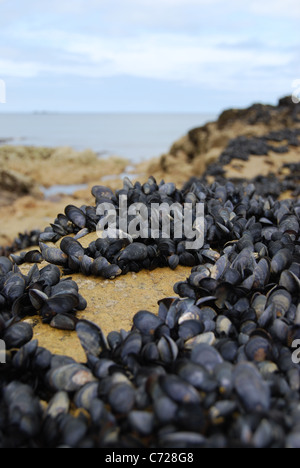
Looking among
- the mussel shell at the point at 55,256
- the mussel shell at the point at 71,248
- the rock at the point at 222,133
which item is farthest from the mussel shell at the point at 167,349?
the rock at the point at 222,133

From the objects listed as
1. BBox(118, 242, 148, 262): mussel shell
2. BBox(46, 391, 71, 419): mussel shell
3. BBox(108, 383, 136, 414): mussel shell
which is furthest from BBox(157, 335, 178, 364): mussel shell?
BBox(118, 242, 148, 262): mussel shell

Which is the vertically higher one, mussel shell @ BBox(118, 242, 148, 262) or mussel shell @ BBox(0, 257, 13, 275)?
mussel shell @ BBox(118, 242, 148, 262)

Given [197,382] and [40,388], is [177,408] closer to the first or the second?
[197,382]

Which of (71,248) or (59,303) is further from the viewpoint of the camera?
(71,248)

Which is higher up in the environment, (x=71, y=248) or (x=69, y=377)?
(x=71, y=248)

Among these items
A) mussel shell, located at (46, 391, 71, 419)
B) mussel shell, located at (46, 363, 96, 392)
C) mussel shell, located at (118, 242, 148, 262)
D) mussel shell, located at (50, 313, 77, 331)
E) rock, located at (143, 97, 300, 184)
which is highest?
rock, located at (143, 97, 300, 184)

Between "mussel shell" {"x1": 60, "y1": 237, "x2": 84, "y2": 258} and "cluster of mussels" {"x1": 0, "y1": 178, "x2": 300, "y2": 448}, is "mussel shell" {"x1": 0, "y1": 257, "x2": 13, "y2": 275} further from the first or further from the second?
"mussel shell" {"x1": 60, "y1": 237, "x2": 84, "y2": 258}

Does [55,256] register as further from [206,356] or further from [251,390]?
[251,390]

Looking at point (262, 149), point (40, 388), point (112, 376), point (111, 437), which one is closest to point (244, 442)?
point (111, 437)

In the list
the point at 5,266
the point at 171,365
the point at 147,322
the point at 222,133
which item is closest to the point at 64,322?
the point at 147,322
